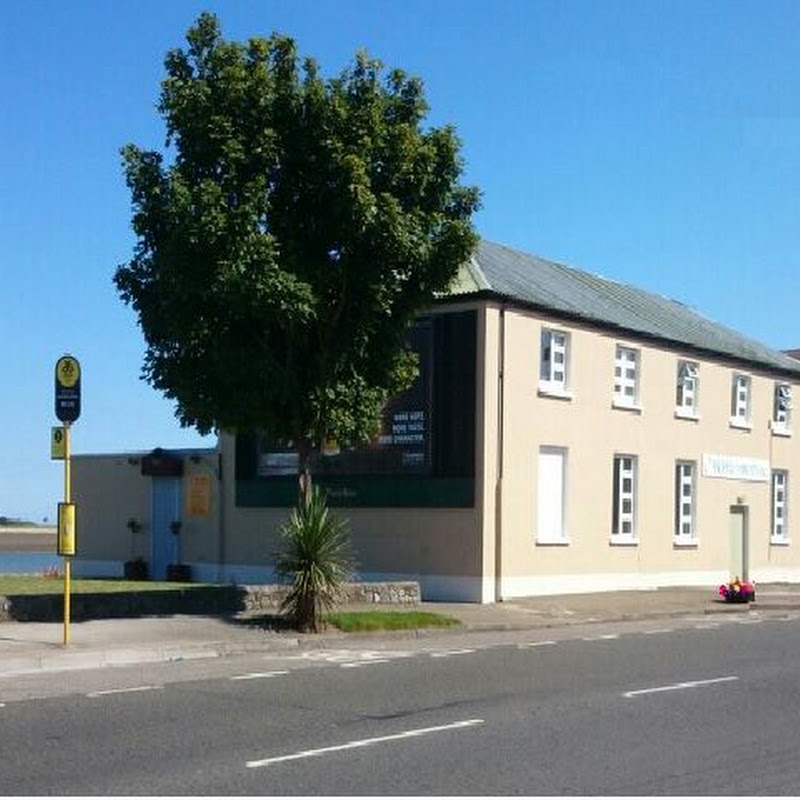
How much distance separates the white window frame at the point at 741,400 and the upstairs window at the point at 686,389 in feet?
6.64

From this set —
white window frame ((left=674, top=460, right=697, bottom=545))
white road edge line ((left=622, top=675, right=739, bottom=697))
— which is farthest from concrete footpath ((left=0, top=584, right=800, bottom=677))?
white road edge line ((left=622, top=675, right=739, bottom=697))

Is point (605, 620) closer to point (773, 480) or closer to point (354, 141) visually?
point (354, 141)

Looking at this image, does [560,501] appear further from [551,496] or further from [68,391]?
[68,391]

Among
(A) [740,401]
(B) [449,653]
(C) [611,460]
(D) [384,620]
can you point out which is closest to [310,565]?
(D) [384,620]

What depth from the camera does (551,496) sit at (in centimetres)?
2780

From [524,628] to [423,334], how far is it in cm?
754

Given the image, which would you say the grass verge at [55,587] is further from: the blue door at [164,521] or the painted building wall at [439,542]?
the blue door at [164,521]

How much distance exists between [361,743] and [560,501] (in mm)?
18555

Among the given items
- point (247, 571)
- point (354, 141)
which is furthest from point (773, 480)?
point (354, 141)

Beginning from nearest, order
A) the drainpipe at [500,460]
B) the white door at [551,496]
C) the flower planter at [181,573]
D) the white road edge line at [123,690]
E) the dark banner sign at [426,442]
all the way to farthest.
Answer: the white road edge line at [123,690]
the drainpipe at [500,460]
the dark banner sign at [426,442]
the white door at [551,496]
the flower planter at [181,573]

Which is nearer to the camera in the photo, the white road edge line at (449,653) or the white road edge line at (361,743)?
the white road edge line at (361,743)

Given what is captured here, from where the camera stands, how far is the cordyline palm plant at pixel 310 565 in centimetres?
1905

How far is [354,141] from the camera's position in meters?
18.8

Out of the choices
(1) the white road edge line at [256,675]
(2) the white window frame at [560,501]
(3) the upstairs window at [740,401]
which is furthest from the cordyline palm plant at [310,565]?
(3) the upstairs window at [740,401]
